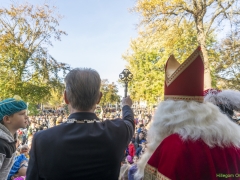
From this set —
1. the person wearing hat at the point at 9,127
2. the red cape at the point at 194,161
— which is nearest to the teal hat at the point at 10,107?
the person wearing hat at the point at 9,127

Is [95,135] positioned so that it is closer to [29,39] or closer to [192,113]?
[192,113]

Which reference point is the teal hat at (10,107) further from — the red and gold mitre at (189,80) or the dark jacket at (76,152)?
the red and gold mitre at (189,80)

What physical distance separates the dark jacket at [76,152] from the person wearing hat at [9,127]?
603 mm

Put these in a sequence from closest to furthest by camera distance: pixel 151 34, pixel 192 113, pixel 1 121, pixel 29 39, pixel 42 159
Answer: pixel 42 159 → pixel 192 113 → pixel 1 121 → pixel 151 34 → pixel 29 39

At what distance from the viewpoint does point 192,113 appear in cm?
162

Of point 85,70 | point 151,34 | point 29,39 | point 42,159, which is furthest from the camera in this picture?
point 29,39

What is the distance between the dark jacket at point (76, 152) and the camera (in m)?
1.32

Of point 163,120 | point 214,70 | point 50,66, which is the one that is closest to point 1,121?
point 163,120

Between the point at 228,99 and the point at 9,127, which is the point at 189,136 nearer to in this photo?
the point at 228,99

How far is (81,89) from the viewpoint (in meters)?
1.45

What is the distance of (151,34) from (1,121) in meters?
9.43

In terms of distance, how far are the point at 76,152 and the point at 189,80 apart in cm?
93

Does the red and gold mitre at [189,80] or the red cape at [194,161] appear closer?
the red cape at [194,161]

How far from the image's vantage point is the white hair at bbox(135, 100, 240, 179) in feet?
4.92
